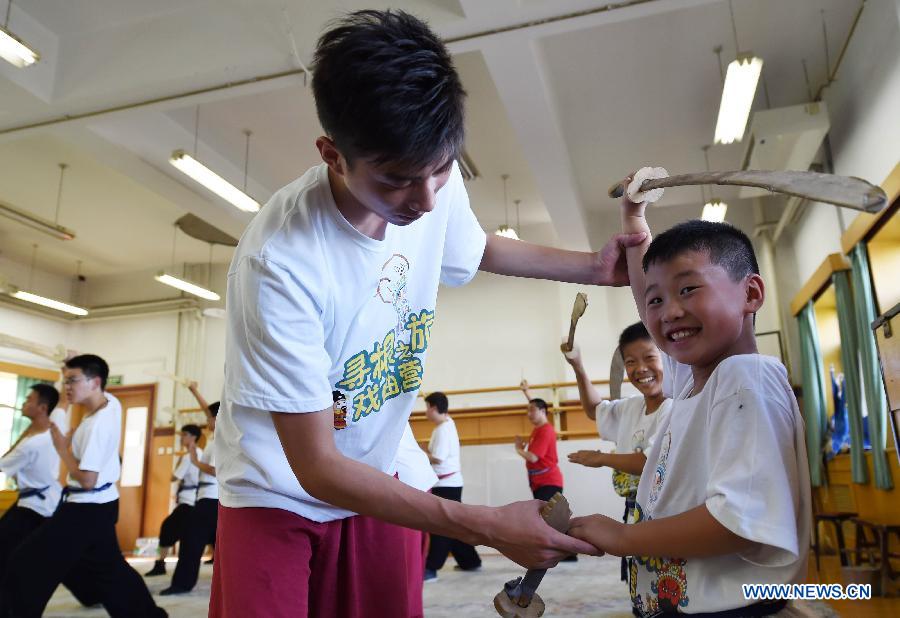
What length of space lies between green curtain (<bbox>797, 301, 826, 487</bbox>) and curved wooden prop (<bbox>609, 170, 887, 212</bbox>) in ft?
21.6

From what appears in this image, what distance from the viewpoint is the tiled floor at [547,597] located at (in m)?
3.84

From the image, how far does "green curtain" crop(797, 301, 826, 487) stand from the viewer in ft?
22.6

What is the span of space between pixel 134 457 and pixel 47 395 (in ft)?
21.2

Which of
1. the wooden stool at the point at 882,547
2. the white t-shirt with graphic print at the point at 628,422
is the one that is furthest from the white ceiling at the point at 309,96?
the wooden stool at the point at 882,547

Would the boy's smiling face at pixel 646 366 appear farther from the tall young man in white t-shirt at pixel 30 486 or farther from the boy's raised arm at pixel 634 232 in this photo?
the tall young man in white t-shirt at pixel 30 486

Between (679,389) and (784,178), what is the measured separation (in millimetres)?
496

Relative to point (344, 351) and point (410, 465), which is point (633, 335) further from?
point (344, 351)

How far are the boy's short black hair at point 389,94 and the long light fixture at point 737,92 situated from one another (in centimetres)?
393

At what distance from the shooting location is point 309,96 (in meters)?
5.96

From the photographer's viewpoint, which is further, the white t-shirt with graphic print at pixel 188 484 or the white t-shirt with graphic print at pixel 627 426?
the white t-shirt with graphic print at pixel 188 484

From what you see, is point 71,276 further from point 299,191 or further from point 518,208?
point 299,191

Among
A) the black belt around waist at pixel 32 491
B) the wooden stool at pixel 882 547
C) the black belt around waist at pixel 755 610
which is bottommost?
the wooden stool at pixel 882 547

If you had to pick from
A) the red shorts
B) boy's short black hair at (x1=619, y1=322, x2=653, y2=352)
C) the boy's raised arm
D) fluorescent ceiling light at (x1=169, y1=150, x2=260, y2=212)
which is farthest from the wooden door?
the boy's raised arm

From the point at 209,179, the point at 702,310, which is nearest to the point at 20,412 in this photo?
the point at 209,179
